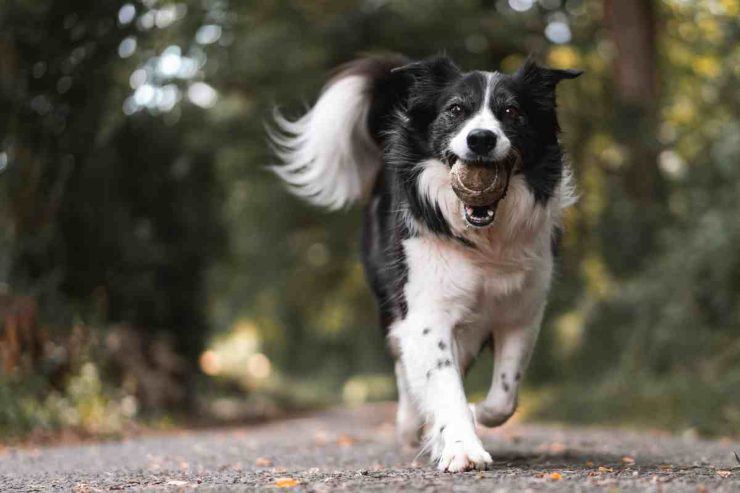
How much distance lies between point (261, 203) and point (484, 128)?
1038 cm

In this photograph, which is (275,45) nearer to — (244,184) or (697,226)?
(244,184)

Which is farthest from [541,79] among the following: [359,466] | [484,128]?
[359,466]

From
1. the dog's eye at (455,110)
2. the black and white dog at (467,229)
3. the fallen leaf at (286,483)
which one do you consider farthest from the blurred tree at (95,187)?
the fallen leaf at (286,483)

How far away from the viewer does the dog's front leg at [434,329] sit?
4734mm

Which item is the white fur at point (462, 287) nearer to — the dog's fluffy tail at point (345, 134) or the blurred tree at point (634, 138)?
the dog's fluffy tail at point (345, 134)

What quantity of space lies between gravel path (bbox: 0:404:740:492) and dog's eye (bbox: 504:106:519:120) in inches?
63.1

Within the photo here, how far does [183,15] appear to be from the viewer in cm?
916

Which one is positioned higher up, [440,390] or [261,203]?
[261,203]

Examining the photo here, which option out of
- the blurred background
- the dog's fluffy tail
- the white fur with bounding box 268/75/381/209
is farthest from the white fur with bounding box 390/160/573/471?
the blurred background

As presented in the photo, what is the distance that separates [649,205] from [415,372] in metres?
7.51

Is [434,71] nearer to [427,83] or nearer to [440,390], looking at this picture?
[427,83]

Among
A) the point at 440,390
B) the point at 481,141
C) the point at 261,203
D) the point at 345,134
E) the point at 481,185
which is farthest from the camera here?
the point at 261,203

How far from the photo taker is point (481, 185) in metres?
4.65

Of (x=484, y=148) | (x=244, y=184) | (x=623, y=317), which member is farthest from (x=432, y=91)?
(x=244, y=184)
